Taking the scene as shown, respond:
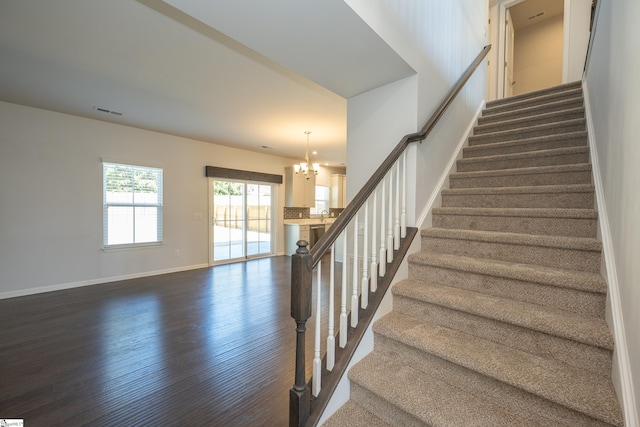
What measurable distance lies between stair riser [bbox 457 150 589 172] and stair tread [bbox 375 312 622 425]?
176 centimetres

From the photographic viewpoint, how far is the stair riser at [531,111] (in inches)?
109

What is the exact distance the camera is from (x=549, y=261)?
162cm

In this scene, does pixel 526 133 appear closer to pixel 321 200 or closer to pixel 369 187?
pixel 369 187

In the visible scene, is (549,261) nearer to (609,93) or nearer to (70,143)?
(609,93)

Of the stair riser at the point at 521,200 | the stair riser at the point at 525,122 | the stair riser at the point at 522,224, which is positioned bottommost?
the stair riser at the point at 522,224

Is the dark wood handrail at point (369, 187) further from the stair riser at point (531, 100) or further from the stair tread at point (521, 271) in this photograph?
the stair riser at point (531, 100)

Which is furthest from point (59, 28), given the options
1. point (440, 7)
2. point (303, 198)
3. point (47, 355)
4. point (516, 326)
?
point (303, 198)

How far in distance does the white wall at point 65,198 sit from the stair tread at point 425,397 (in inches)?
187

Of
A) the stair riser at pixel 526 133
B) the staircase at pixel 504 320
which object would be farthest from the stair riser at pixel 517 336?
the stair riser at pixel 526 133

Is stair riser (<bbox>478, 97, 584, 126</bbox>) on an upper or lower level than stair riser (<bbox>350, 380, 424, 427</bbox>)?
A: upper

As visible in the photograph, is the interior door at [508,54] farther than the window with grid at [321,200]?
No

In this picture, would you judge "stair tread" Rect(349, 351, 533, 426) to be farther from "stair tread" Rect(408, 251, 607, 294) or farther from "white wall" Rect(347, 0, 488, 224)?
"white wall" Rect(347, 0, 488, 224)

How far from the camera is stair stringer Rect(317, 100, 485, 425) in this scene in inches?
56.4

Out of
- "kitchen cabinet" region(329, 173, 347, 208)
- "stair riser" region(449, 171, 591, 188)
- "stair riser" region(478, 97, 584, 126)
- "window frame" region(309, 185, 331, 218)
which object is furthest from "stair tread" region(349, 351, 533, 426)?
"kitchen cabinet" region(329, 173, 347, 208)
